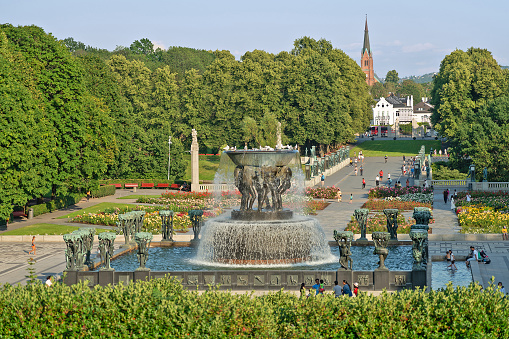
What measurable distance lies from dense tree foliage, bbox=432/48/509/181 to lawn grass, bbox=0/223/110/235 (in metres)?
37.1

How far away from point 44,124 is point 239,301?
32856 millimetres

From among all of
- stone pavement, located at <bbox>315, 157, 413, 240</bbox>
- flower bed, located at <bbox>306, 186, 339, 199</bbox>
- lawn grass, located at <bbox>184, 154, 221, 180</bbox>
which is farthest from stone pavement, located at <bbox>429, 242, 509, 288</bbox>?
lawn grass, located at <bbox>184, 154, 221, 180</bbox>

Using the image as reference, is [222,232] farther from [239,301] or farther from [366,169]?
[366,169]

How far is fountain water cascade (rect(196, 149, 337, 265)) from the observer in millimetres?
26062

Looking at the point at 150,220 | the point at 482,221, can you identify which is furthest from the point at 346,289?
the point at 150,220

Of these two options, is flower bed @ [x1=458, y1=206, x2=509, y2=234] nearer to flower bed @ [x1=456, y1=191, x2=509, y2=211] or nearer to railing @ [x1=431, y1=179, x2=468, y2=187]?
flower bed @ [x1=456, y1=191, x2=509, y2=211]

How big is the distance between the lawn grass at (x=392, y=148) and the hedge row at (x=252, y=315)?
84090mm

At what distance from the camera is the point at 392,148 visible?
109000mm

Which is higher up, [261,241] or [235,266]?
[261,241]

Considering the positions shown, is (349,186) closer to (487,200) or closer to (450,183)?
(450,183)

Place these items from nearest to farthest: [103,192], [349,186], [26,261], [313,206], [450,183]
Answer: [26,261] < [313,206] < [450,183] < [103,192] < [349,186]

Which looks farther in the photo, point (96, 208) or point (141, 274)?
point (96, 208)

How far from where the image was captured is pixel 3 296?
1670cm

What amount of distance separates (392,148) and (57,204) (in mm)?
68929
